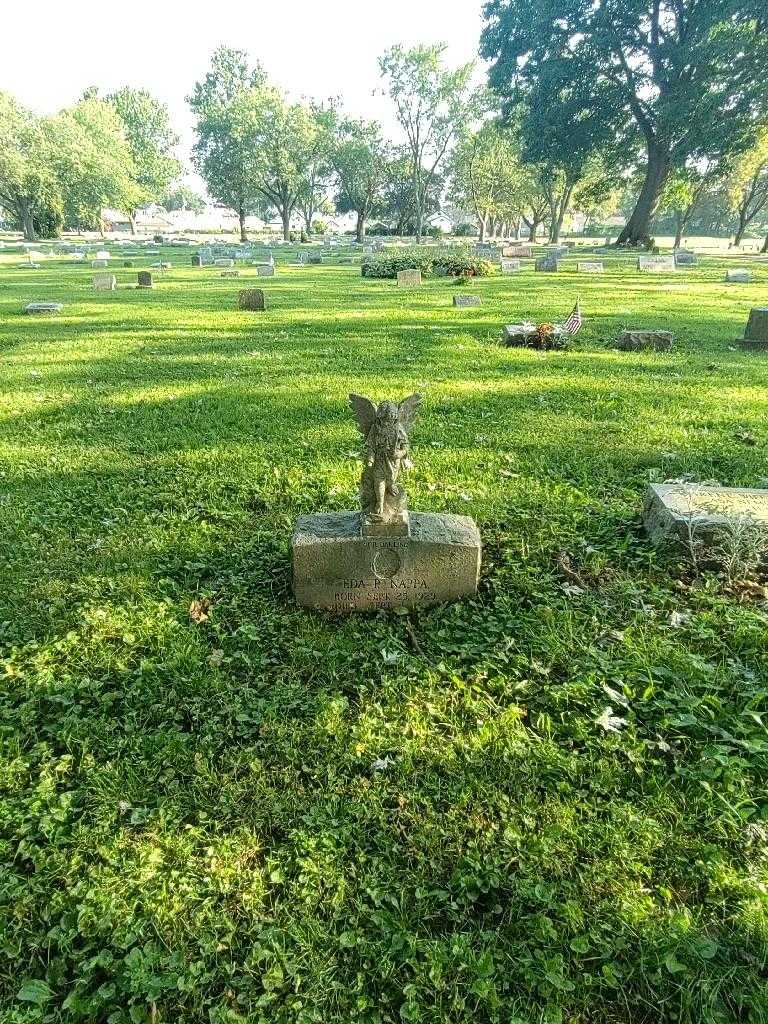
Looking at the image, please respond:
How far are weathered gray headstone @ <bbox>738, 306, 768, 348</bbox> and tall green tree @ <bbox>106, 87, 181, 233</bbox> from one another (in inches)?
2675

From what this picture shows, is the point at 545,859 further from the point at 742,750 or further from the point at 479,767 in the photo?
the point at 742,750

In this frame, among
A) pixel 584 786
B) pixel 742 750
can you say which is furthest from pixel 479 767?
pixel 742 750

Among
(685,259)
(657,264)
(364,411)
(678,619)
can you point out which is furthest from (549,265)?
(678,619)

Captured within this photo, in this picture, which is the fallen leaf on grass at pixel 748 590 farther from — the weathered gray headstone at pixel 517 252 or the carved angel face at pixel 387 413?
the weathered gray headstone at pixel 517 252

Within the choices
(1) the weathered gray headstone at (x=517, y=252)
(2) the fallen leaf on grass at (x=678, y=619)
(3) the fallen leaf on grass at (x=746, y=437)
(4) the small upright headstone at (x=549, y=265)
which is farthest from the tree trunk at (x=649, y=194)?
(2) the fallen leaf on grass at (x=678, y=619)

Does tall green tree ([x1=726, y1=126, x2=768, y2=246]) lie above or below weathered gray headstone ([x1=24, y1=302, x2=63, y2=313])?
above

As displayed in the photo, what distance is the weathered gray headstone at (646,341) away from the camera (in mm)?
10523

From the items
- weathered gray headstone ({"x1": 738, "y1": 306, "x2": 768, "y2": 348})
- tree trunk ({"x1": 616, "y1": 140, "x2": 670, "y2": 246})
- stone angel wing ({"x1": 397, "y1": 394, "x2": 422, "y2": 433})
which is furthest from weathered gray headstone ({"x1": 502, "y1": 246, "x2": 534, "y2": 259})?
stone angel wing ({"x1": 397, "y1": 394, "x2": 422, "y2": 433})

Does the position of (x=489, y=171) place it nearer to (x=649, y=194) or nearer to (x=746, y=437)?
(x=649, y=194)

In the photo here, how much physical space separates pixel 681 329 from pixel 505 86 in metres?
31.7

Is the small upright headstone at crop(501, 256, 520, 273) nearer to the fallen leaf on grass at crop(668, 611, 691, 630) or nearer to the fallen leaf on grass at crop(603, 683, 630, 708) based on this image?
the fallen leaf on grass at crop(668, 611, 691, 630)

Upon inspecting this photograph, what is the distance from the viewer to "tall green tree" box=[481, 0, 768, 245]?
89.8 ft

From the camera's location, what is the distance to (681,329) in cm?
1234

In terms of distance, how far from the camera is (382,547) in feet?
12.4
